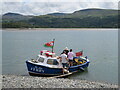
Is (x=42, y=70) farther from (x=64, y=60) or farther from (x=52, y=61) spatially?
(x=64, y=60)

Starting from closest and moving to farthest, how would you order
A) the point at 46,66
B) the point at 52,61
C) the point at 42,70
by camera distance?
the point at 46,66
the point at 42,70
the point at 52,61

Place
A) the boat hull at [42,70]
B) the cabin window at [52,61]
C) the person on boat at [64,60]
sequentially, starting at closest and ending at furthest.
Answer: the person on boat at [64,60] < the boat hull at [42,70] < the cabin window at [52,61]

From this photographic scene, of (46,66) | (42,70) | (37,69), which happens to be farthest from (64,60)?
(37,69)

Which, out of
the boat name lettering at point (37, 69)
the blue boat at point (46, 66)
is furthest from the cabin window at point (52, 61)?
the boat name lettering at point (37, 69)

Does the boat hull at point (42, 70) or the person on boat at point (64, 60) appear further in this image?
the boat hull at point (42, 70)

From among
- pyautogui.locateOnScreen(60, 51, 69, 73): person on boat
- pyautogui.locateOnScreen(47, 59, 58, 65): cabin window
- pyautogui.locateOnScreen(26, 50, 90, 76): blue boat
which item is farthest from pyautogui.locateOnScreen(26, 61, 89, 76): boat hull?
pyautogui.locateOnScreen(47, 59, 58, 65): cabin window

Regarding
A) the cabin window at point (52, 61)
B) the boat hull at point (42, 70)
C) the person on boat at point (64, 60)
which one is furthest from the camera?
the cabin window at point (52, 61)

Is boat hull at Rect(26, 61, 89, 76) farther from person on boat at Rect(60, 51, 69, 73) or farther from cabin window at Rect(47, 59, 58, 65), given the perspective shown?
cabin window at Rect(47, 59, 58, 65)

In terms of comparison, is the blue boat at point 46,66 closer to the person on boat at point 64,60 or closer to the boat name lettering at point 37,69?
the boat name lettering at point 37,69

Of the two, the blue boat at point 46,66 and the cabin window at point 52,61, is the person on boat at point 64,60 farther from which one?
the cabin window at point 52,61

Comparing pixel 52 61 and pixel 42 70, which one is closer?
pixel 42 70

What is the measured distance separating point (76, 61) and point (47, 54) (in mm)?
3973

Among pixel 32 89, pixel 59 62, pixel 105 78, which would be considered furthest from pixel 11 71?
pixel 32 89

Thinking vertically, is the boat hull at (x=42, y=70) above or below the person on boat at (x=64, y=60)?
below
